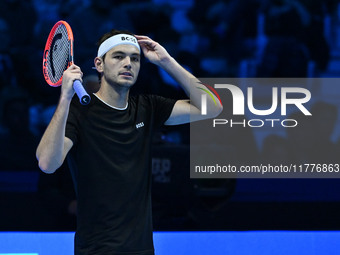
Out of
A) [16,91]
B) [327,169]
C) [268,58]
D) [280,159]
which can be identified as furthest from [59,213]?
[268,58]

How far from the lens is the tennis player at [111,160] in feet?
8.29

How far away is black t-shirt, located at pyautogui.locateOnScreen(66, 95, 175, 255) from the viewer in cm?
253

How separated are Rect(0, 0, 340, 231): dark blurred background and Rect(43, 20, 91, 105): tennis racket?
1287mm

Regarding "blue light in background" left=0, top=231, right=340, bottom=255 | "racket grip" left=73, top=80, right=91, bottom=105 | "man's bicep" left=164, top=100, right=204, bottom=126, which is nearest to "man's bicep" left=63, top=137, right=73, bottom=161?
"racket grip" left=73, top=80, right=91, bottom=105

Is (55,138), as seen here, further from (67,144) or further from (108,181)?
(108,181)

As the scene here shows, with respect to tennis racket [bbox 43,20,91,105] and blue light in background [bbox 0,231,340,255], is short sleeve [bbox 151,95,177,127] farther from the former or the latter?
blue light in background [bbox 0,231,340,255]

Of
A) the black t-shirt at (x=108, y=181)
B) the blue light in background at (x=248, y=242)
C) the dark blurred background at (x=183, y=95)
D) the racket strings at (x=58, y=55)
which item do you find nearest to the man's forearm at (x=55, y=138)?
the black t-shirt at (x=108, y=181)

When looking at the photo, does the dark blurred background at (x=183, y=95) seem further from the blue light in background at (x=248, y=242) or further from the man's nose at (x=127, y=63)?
the man's nose at (x=127, y=63)

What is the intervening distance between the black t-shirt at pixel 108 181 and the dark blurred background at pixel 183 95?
1.69 m

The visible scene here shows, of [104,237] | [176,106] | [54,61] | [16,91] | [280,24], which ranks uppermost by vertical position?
[280,24]

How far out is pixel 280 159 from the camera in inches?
208

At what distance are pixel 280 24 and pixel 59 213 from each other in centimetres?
328

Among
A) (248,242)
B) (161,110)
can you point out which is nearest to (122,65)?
(161,110)

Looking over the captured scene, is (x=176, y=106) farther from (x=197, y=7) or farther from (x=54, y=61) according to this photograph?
(x=197, y=7)
